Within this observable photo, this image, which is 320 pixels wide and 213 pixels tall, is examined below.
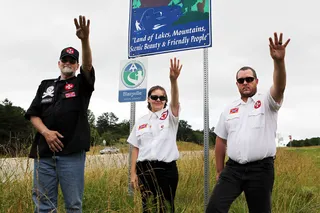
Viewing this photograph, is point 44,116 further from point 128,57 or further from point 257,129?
point 128,57

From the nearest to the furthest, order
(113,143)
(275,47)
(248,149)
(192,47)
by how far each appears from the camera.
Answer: (275,47), (248,149), (192,47), (113,143)

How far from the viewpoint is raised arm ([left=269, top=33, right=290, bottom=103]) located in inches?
111

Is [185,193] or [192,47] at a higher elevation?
[192,47]

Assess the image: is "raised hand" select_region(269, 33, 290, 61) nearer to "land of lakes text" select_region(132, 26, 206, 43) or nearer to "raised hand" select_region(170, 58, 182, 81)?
"raised hand" select_region(170, 58, 182, 81)

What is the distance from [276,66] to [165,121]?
3.88 ft

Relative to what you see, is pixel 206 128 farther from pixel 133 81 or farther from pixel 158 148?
pixel 133 81

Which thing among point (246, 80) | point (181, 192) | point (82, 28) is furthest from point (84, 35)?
point (181, 192)

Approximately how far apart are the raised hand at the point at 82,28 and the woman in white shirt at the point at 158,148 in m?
0.96

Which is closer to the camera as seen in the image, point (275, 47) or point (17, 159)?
point (275, 47)

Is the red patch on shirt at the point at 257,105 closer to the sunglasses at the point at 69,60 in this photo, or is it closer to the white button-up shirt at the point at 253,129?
the white button-up shirt at the point at 253,129

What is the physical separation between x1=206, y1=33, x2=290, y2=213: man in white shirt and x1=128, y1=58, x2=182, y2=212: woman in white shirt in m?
0.47

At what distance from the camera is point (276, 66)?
9.40 ft

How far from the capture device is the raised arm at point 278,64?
2816 mm

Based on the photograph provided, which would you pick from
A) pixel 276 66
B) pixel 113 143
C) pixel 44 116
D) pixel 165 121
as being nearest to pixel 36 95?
pixel 44 116
